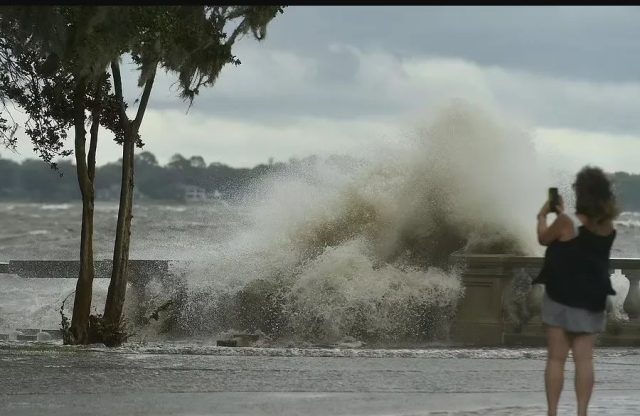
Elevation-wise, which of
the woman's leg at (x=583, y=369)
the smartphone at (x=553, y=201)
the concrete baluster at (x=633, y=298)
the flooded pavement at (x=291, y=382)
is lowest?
the flooded pavement at (x=291, y=382)

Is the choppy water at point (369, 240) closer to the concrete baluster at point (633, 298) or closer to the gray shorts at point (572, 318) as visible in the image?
the concrete baluster at point (633, 298)

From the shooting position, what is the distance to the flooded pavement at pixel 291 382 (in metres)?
8.89

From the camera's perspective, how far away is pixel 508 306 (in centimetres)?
1511

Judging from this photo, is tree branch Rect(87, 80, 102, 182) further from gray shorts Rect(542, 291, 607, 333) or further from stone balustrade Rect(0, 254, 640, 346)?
gray shorts Rect(542, 291, 607, 333)

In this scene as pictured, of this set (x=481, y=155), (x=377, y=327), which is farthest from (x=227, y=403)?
(x=481, y=155)

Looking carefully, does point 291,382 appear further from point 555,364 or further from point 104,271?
point 104,271

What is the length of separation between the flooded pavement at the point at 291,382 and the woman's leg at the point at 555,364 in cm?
84

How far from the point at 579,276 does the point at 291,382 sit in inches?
149

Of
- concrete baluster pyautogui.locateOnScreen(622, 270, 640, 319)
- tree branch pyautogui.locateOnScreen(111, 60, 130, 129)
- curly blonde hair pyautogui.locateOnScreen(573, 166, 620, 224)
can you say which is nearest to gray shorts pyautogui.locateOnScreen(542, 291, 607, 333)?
curly blonde hair pyautogui.locateOnScreen(573, 166, 620, 224)

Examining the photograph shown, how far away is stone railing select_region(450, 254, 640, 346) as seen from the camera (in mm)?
14898

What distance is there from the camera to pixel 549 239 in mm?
7527

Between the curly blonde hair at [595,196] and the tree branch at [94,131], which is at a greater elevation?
the tree branch at [94,131]

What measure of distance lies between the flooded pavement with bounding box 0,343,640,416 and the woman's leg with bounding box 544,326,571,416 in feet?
2.75

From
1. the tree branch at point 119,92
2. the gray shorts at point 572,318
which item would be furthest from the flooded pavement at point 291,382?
the tree branch at point 119,92
